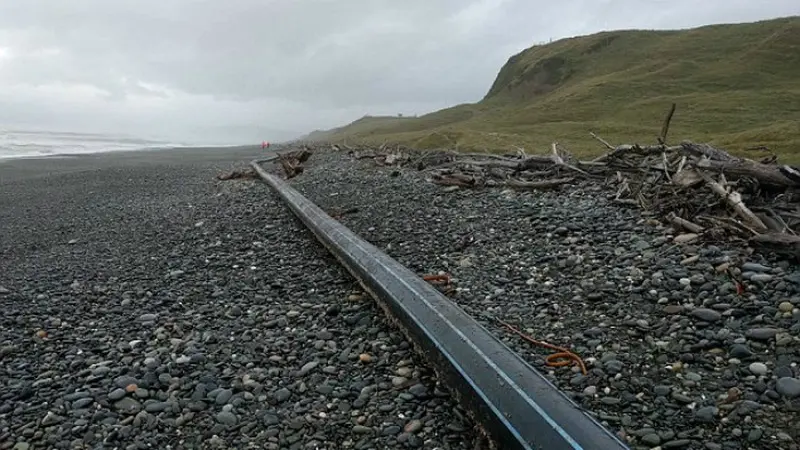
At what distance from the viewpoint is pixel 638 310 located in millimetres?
3734

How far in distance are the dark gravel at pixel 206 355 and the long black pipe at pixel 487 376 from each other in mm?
169

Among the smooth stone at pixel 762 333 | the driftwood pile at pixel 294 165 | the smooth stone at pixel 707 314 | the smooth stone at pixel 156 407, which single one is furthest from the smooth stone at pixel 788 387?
the driftwood pile at pixel 294 165

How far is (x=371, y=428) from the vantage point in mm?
2875

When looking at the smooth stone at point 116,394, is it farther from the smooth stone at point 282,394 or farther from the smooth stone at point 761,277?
the smooth stone at point 761,277

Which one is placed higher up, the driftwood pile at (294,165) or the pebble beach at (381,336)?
the driftwood pile at (294,165)

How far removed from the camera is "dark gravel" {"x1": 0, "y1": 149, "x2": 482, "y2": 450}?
2.91 m

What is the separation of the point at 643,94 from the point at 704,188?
38.6 m

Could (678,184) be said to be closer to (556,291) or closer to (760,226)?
(760,226)

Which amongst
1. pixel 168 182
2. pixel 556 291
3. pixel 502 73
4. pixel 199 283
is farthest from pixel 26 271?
pixel 502 73

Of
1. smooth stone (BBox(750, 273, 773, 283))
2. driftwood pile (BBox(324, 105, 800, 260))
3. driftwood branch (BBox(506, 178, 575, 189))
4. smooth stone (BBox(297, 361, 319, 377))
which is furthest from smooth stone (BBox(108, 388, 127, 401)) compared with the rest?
driftwood branch (BBox(506, 178, 575, 189))

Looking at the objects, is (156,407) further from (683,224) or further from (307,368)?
(683,224)

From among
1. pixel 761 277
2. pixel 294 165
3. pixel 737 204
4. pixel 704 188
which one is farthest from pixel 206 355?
pixel 294 165

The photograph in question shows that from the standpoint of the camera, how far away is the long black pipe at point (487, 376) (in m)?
2.31

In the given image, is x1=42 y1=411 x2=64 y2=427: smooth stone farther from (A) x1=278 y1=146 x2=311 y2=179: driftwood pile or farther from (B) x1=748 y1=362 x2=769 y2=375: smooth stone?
(A) x1=278 y1=146 x2=311 y2=179: driftwood pile
